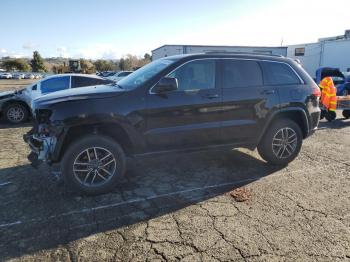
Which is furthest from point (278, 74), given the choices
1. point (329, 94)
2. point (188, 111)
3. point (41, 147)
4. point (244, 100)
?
point (329, 94)

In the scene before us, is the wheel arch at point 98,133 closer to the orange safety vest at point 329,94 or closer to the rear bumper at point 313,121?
the rear bumper at point 313,121

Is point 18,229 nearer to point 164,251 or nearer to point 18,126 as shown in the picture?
point 164,251

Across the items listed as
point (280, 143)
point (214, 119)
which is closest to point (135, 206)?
point (214, 119)

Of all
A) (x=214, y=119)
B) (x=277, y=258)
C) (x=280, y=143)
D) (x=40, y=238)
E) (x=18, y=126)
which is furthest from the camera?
(x=18, y=126)

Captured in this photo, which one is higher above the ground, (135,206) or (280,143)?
(280,143)

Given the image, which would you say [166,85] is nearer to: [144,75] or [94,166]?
[144,75]

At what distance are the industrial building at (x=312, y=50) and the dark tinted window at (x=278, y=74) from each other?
24.1m

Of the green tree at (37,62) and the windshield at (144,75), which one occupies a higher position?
the green tree at (37,62)

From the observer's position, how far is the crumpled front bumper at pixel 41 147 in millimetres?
4078

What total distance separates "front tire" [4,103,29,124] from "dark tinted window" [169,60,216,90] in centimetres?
710

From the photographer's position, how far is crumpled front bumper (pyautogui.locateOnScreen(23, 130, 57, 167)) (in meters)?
4.08

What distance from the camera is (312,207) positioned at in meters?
4.00

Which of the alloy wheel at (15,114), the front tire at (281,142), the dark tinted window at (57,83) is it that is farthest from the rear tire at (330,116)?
the alloy wheel at (15,114)

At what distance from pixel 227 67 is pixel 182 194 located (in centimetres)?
213
